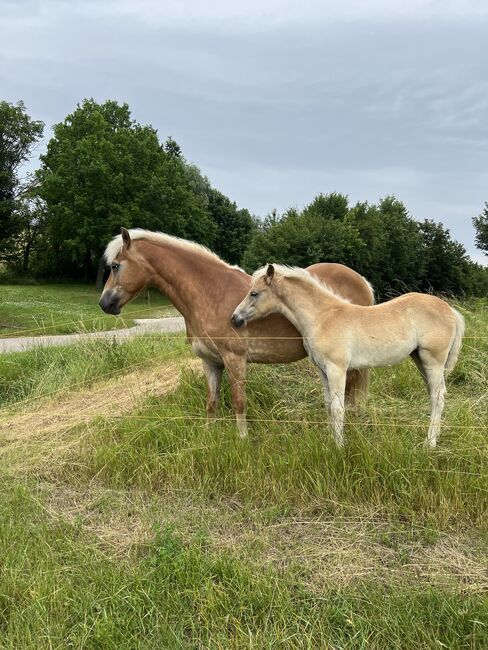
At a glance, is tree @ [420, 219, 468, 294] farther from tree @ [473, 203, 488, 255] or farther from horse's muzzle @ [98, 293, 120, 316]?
horse's muzzle @ [98, 293, 120, 316]

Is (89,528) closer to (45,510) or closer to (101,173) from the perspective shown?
(45,510)

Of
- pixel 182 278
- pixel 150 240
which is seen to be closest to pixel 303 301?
pixel 182 278

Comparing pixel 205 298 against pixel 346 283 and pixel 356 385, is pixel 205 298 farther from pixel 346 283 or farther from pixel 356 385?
pixel 356 385

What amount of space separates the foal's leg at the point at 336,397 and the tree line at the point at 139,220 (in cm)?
2606

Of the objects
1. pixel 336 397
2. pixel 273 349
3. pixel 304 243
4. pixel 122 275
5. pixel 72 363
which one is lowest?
pixel 72 363

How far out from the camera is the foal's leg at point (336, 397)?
12.1 feet

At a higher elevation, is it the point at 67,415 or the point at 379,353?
the point at 379,353

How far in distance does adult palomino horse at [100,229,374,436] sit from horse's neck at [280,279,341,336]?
0.43 meters

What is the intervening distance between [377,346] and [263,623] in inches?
85.8

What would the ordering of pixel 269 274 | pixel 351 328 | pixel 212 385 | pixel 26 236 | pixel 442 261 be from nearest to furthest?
1. pixel 351 328
2. pixel 269 274
3. pixel 212 385
4. pixel 26 236
5. pixel 442 261

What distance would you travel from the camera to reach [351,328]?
3.83 meters

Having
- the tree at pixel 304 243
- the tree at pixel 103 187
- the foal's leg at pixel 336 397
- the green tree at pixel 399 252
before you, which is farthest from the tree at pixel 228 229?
the foal's leg at pixel 336 397

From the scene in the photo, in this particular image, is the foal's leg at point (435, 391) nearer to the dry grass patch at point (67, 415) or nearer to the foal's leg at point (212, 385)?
the foal's leg at point (212, 385)

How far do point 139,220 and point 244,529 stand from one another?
3279cm
